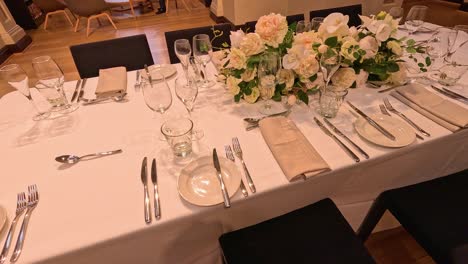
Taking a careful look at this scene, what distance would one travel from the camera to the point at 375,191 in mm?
983

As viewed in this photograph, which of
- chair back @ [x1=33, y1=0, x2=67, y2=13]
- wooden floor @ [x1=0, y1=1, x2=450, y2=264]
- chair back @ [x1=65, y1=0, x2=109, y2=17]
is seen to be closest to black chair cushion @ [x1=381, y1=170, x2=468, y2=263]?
wooden floor @ [x1=0, y1=1, x2=450, y2=264]

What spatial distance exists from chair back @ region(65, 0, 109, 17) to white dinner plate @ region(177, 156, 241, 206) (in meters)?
4.36

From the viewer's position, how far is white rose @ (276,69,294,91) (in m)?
0.97

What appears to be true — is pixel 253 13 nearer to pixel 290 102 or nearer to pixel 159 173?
pixel 290 102

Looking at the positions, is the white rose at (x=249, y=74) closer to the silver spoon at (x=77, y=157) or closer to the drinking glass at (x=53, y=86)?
the silver spoon at (x=77, y=157)

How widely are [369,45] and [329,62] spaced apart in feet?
0.59

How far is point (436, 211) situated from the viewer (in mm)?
909

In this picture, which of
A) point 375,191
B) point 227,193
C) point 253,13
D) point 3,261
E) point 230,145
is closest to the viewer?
point 3,261

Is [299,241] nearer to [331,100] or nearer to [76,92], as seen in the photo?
[331,100]

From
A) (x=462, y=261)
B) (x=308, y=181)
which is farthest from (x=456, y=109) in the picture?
(x=308, y=181)

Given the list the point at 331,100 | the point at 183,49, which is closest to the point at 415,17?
the point at 331,100

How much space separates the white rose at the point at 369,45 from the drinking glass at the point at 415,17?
858 mm

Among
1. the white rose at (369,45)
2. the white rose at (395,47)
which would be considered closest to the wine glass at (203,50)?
the white rose at (369,45)

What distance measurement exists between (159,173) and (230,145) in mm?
248
